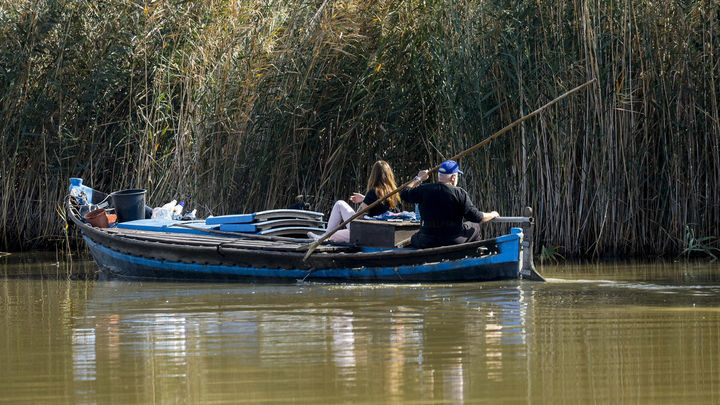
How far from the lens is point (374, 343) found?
255 inches

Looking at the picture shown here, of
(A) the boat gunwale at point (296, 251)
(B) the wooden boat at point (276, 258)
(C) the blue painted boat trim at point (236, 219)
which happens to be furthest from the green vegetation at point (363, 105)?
(A) the boat gunwale at point (296, 251)

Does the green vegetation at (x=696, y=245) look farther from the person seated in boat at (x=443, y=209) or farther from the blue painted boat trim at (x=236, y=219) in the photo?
the blue painted boat trim at (x=236, y=219)

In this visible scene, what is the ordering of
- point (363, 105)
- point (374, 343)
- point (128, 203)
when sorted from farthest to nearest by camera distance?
point (363, 105)
point (128, 203)
point (374, 343)

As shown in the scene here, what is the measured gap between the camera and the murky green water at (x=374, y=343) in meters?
5.09

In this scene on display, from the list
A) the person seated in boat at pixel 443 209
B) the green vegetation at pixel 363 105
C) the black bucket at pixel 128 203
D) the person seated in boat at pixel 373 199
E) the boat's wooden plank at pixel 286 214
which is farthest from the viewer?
the black bucket at pixel 128 203

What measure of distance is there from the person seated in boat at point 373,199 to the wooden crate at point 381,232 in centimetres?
17

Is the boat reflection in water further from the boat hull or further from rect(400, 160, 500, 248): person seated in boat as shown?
rect(400, 160, 500, 248): person seated in boat

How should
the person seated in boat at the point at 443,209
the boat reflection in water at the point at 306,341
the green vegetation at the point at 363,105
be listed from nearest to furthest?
the boat reflection in water at the point at 306,341
the person seated in boat at the point at 443,209
the green vegetation at the point at 363,105

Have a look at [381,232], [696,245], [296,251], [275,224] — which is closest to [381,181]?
[381,232]

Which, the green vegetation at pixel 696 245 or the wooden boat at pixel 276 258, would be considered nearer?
the wooden boat at pixel 276 258

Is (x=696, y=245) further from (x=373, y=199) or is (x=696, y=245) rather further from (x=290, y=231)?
(x=290, y=231)

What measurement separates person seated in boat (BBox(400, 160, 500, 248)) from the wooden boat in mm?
238

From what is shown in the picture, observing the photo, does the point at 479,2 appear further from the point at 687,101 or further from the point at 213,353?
the point at 213,353

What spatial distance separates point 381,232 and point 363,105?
10.9ft
